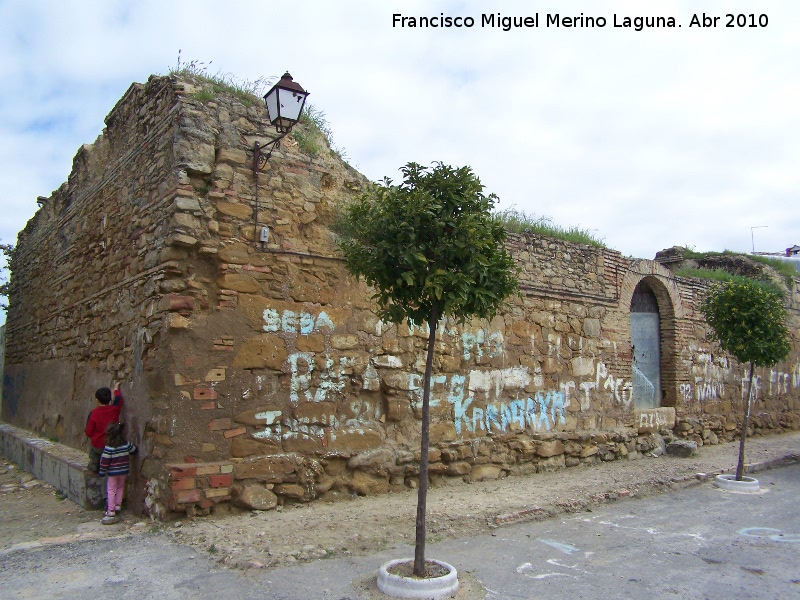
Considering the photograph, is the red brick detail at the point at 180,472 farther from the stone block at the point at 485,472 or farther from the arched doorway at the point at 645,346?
the arched doorway at the point at 645,346

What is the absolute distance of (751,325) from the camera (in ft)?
30.0

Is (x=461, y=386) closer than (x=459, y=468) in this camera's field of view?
No

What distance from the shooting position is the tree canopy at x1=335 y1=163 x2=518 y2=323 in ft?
15.4

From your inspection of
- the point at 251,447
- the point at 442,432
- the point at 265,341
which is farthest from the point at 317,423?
the point at 442,432

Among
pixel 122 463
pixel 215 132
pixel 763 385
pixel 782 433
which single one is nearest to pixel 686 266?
pixel 763 385

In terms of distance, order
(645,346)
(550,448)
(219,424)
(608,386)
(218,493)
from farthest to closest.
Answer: (645,346) → (608,386) → (550,448) → (219,424) → (218,493)

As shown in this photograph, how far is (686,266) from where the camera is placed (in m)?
15.3

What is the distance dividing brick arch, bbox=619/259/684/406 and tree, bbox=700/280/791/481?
1.99 m

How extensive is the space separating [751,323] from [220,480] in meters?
7.49

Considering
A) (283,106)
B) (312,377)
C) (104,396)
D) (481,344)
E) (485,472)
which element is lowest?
(485,472)

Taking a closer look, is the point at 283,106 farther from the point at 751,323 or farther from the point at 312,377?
the point at 751,323

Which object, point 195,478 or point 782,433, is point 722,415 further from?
point 195,478

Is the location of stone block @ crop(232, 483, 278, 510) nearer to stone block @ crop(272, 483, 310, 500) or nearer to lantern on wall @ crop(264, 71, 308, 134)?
stone block @ crop(272, 483, 310, 500)

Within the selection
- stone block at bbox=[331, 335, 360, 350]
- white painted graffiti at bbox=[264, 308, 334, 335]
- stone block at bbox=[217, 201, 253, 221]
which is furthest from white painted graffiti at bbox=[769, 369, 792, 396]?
stone block at bbox=[217, 201, 253, 221]
